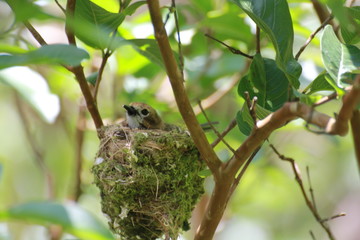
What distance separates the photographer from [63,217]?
1295 millimetres

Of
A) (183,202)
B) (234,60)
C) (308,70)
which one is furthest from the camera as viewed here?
(234,60)

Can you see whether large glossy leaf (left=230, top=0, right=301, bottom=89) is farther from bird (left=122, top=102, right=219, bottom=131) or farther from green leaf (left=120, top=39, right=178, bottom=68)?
bird (left=122, top=102, right=219, bottom=131)

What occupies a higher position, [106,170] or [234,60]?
[234,60]

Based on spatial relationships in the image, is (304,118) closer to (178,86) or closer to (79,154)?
(178,86)

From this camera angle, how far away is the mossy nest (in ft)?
8.22

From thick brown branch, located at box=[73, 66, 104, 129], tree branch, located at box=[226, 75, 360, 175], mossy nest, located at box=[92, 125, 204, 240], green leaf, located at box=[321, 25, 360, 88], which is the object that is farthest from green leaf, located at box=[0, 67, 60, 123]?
green leaf, located at box=[321, 25, 360, 88]

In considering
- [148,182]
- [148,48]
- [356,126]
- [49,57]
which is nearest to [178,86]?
[49,57]

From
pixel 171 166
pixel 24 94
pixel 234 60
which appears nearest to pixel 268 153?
pixel 234 60

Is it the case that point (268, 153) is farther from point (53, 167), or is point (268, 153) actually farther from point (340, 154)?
point (340, 154)

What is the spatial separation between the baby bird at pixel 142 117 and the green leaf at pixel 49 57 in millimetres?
1908

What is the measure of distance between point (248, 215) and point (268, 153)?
1.16 m

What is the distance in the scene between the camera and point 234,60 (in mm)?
3621

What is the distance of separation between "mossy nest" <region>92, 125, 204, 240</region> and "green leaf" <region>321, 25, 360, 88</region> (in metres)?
1.11

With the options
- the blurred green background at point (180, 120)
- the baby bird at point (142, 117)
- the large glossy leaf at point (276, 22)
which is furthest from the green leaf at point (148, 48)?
the baby bird at point (142, 117)
